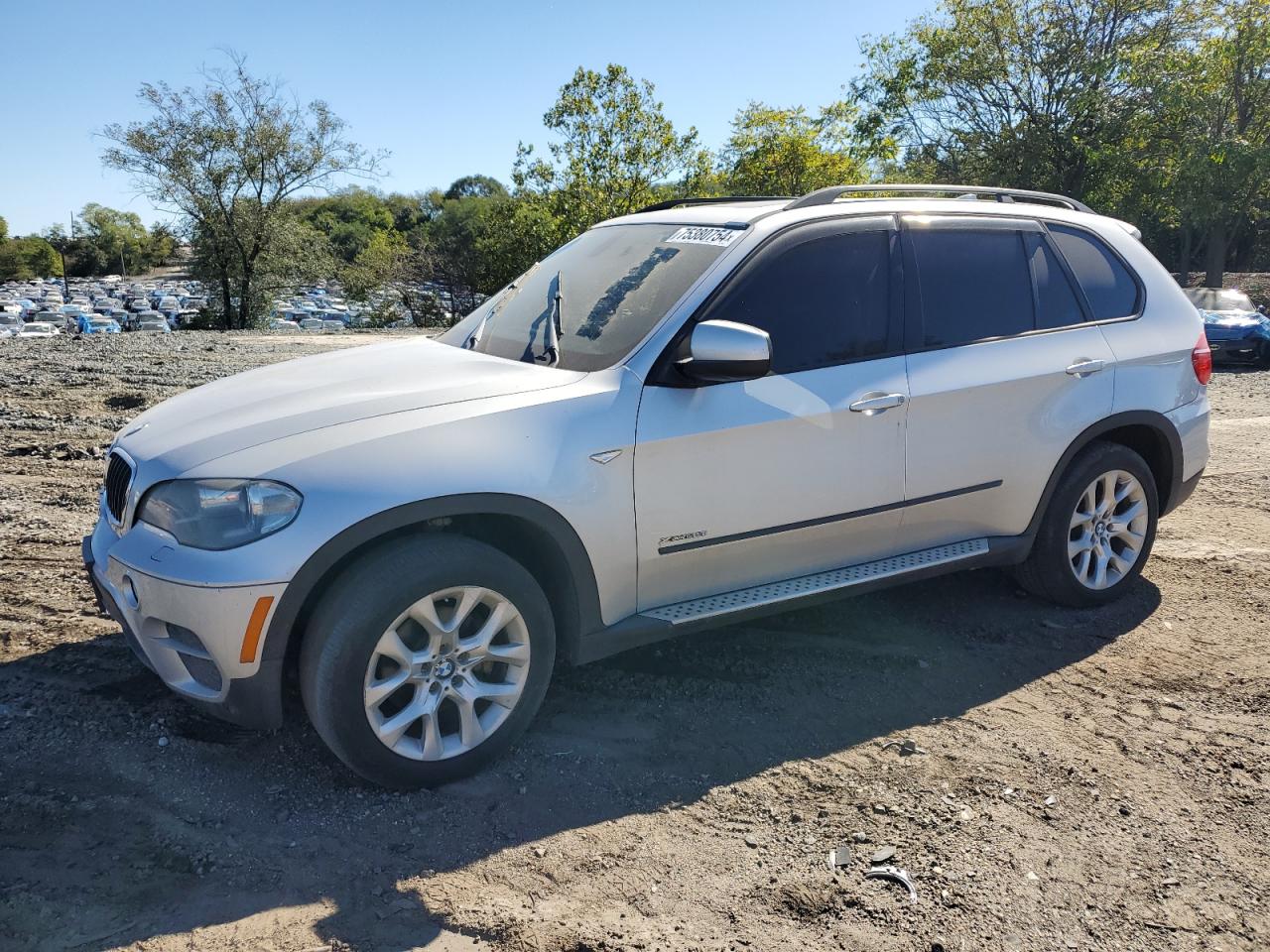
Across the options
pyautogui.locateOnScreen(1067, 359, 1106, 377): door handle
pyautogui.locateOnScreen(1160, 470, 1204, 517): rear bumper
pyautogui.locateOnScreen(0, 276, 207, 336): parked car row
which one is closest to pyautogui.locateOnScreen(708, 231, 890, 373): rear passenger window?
pyautogui.locateOnScreen(1067, 359, 1106, 377): door handle

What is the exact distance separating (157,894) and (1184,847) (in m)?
3.03

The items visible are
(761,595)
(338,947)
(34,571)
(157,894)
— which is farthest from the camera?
(34,571)

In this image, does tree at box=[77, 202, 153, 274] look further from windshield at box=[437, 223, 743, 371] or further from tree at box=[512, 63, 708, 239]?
windshield at box=[437, 223, 743, 371]

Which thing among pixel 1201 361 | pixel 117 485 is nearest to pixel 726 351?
pixel 117 485

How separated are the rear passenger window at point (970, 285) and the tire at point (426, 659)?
2103 mm

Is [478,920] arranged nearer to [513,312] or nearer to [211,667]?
[211,667]

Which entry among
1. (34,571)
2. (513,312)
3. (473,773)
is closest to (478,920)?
(473,773)

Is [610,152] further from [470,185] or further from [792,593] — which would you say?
[470,185]

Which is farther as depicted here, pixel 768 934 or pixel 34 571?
pixel 34 571

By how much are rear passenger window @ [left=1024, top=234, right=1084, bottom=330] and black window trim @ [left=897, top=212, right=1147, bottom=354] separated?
0.06ft

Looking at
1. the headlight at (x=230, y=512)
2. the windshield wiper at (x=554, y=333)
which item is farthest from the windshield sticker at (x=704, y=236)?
the headlight at (x=230, y=512)

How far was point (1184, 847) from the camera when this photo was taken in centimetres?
304

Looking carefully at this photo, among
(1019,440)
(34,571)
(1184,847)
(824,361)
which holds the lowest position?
(1184,847)

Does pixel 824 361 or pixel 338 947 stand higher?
pixel 824 361
